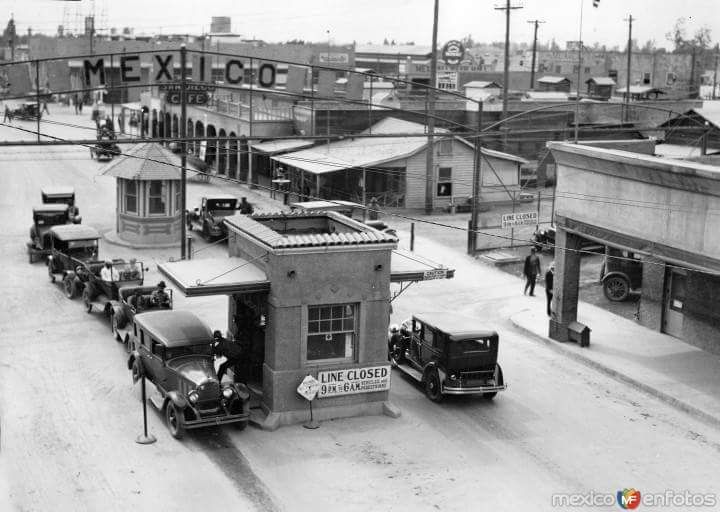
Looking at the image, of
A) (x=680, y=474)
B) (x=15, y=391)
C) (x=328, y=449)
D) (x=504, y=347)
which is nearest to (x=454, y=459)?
(x=328, y=449)

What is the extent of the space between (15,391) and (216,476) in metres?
6.44

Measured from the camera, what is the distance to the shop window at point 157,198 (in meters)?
36.9

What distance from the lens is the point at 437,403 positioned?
2077cm

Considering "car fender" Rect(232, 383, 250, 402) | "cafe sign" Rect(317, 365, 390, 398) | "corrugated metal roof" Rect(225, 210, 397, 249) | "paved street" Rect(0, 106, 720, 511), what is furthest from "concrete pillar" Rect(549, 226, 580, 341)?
"car fender" Rect(232, 383, 250, 402)

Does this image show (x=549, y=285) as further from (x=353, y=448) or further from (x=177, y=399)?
(x=177, y=399)

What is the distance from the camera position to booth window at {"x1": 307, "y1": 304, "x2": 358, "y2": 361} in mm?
19328

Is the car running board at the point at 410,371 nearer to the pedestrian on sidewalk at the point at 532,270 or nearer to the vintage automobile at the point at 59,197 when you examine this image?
the pedestrian on sidewalk at the point at 532,270

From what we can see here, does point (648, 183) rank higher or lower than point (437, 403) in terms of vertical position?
higher

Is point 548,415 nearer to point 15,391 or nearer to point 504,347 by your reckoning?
point 504,347

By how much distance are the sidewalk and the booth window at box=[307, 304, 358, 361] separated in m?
7.22

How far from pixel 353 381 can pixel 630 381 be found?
7114 mm

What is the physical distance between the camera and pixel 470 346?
20.5 metres

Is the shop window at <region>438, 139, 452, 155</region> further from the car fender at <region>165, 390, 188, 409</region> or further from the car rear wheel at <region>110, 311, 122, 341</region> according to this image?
the car fender at <region>165, 390, 188, 409</region>

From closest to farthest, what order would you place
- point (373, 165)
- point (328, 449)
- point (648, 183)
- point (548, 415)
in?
1. point (328, 449)
2. point (548, 415)
3. point (648, 183)
4. point (373, 165)
